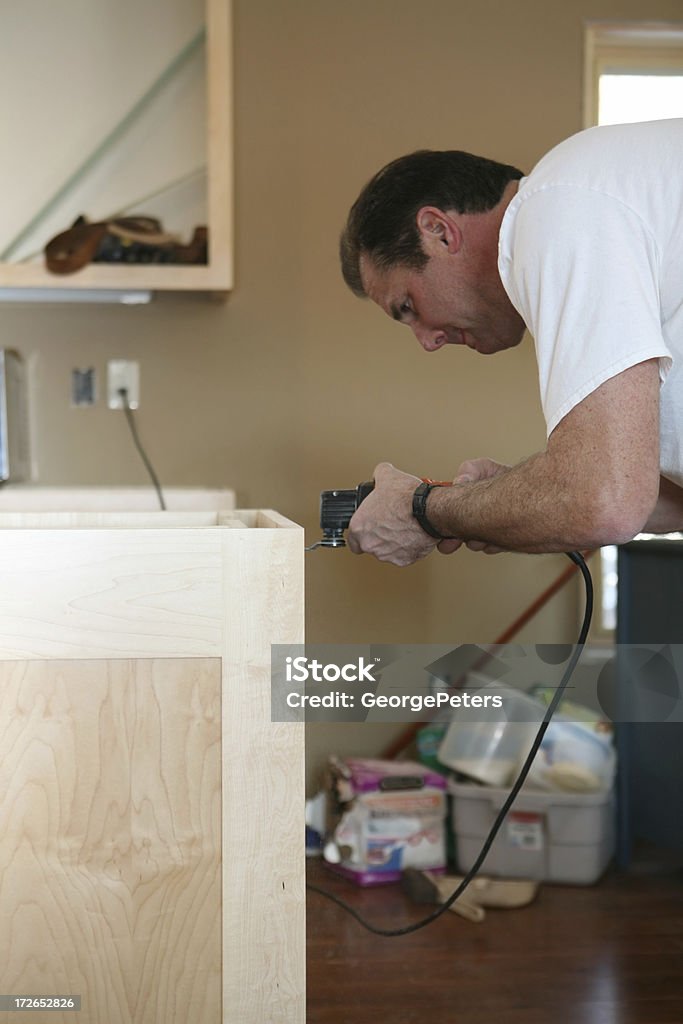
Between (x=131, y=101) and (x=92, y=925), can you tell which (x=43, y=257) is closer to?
(x=131, y=101)

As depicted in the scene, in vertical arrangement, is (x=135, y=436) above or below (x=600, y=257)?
below

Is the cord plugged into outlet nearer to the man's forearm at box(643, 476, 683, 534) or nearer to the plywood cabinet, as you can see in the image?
the man's forearm at box(643, 476, 683, 534)

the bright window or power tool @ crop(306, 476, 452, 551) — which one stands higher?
the bright window

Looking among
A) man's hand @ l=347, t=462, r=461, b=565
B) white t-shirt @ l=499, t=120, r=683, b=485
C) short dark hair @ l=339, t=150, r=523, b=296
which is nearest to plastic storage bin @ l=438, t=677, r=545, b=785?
man's hand @ l=347, t=462, r=461, b=565

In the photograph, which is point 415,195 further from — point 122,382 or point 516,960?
point 122,382

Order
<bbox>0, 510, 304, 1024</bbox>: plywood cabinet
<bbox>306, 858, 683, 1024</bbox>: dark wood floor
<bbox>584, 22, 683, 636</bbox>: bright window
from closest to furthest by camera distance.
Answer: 1. <bbox>0, 510, 304, 1024</bbox>: plywood cabinet
2. <bbox>306, 858, 683, 1024</bbox>: dark wood floor
3. <bbox>584, 22, 683, 636</bbox>: bright window

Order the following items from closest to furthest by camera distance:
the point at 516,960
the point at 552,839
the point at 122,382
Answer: the point at 516,960, the point at 552,839, the point at 122,382

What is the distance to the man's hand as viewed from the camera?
3.89ft

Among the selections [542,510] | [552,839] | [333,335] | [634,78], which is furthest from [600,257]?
[634,78]

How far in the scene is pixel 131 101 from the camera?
8.01ft

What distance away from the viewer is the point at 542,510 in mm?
1001

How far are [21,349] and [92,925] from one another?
1824mm

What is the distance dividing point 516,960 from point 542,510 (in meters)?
1.09

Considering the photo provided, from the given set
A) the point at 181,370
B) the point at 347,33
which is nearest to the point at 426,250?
the point at 181,370
